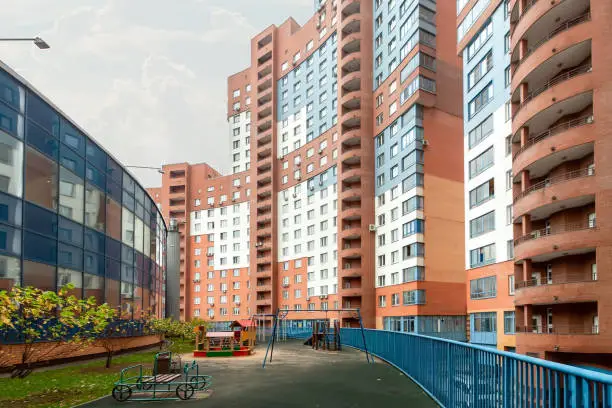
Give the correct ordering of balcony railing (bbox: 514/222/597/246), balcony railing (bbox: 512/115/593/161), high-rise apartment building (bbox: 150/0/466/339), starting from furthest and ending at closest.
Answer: high-rise apartment building (bbox: 150/0/466/339) → balcony railing (bbox: 514/222/597/246) → balcony railing (bbox: 512/115/593/161)

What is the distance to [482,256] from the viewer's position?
4988 cm

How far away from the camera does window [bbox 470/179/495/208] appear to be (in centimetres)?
4900

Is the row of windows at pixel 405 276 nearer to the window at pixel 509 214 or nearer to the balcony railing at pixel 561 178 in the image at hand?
the window at pixel 509 214

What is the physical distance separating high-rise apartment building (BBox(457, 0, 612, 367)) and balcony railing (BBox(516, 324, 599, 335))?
65 mm

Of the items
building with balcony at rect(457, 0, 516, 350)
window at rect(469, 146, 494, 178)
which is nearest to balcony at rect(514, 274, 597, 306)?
building with balcony at rect(457, 0, 516, 350)

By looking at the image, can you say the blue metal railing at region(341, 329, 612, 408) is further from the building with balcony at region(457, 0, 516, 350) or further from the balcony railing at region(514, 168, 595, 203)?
the building with balcony at region(457, 0, 516, 350)

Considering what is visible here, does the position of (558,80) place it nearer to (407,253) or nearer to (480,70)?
(480,70)

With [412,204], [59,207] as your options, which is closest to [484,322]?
[412,204]

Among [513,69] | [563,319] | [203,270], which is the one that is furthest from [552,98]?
[203,270]

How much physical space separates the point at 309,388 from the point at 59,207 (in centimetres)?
1635

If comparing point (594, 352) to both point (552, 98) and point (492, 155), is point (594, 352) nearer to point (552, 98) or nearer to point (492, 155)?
point (552, 98)

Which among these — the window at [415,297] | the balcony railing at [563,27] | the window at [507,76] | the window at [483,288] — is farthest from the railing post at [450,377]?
the window at [415,297]

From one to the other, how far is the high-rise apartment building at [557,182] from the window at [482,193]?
Result: 1.33m

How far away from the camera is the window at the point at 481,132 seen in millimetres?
49725
